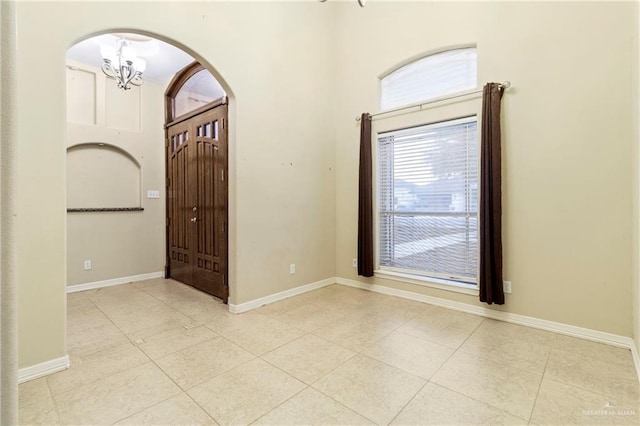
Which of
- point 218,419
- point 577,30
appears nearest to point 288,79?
point 577,30

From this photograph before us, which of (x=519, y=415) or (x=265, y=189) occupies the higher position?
(x=265, y=189)

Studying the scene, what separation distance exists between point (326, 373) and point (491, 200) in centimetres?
220

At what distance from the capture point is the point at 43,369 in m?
2.04

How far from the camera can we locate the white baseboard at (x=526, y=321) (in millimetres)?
2455

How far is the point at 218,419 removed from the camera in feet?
5.32

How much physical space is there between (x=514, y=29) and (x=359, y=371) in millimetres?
3401

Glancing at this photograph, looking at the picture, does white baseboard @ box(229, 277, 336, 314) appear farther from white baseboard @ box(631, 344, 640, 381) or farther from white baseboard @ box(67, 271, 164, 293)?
white baseboard @ box(631, 344, 640, 381)

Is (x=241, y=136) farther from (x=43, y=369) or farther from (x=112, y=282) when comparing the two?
(x=112, y=282)

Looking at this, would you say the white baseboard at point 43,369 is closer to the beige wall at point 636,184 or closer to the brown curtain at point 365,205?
the brown curtain at point 365,205

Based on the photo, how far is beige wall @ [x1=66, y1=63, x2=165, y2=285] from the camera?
162 inches

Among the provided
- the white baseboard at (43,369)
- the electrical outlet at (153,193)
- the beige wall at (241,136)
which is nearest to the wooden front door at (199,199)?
the electrical outlet at (153,193)

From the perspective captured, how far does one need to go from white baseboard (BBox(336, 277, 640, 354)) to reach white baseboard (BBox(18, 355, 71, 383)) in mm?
3143

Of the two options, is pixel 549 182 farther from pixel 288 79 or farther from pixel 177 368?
pixel 177 368

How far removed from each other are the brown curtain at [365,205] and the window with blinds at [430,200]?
0.16 meters
